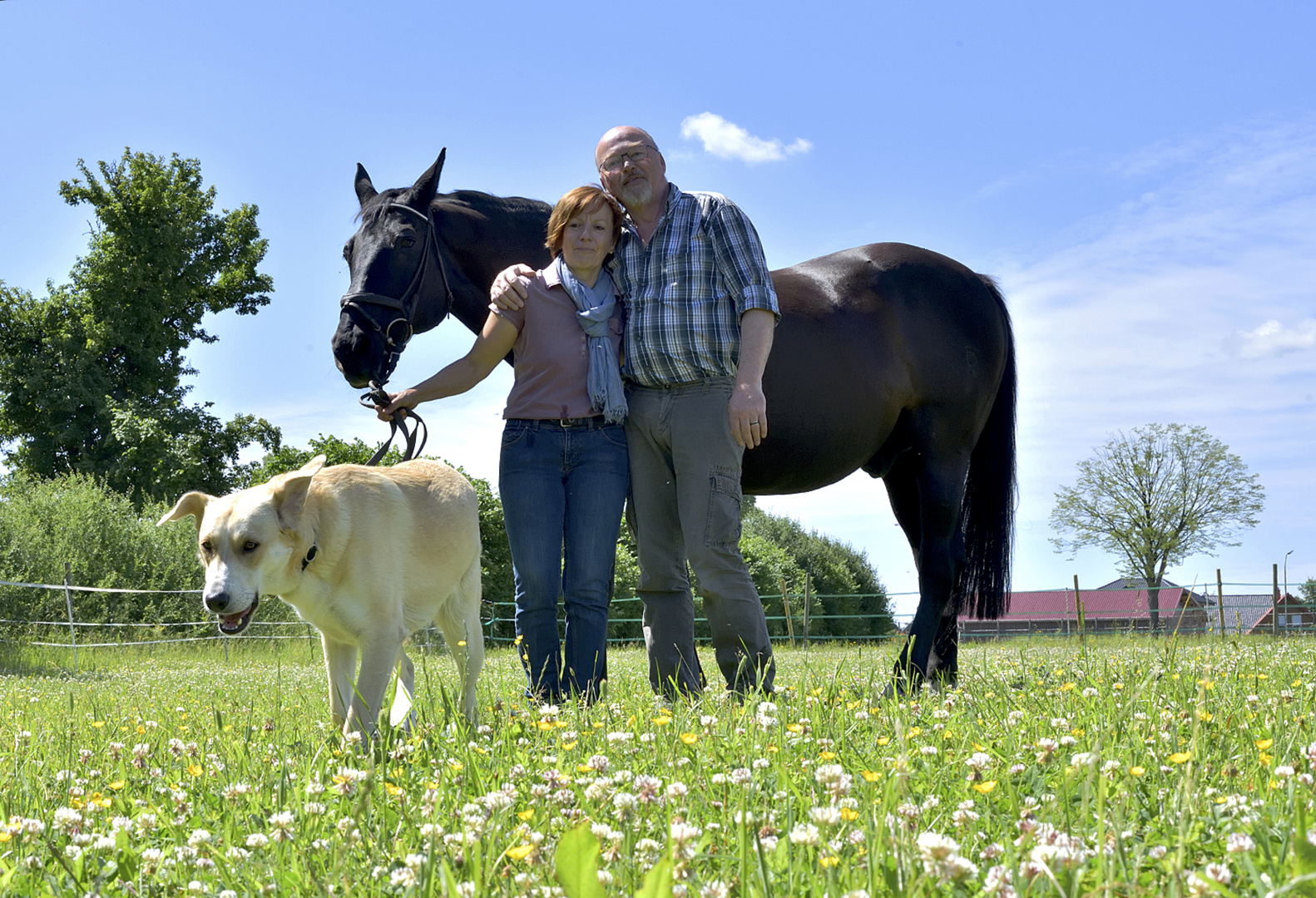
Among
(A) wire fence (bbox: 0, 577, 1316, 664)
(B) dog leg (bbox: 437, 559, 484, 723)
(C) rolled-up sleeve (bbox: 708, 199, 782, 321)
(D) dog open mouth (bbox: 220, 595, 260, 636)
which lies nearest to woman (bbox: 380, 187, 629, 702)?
(B) dog leg (bbox: 437, 559, 484, 723)

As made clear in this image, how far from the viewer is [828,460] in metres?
5.70

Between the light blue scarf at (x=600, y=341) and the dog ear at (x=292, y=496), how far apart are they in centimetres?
122

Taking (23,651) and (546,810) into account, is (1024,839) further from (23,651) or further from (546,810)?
Result: (23,651)

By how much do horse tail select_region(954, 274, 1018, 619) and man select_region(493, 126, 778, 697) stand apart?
8.68ft

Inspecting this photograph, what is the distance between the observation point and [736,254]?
467 centimetres

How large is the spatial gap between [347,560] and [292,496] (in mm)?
362

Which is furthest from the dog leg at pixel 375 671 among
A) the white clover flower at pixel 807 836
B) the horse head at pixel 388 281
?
the white clover flower at pixel 807 836

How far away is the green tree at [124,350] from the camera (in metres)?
33.0

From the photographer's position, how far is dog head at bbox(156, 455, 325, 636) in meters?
3.81

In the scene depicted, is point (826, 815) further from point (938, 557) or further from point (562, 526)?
point (938, 557)

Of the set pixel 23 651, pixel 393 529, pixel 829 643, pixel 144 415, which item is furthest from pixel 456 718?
pixel 144 415

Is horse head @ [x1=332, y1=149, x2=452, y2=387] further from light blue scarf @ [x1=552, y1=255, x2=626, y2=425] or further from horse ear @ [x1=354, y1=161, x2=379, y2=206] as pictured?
light blue scarf @ [x1=552, y1=255, x2=626, y2=425]

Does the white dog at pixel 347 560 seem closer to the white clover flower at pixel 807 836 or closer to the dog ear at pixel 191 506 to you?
the dog ear at pixel 191 506

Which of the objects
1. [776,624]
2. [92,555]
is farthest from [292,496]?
[776,624]
